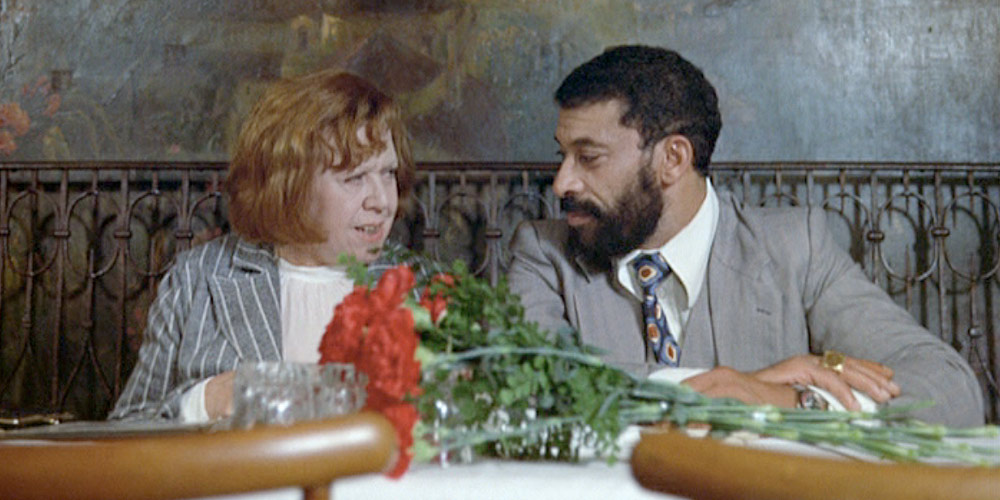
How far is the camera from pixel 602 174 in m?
2.85

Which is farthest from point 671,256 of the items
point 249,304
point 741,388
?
point 249,304

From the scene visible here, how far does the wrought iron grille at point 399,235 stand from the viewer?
3646mm

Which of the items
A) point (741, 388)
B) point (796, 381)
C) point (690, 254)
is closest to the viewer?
point (741, 388)

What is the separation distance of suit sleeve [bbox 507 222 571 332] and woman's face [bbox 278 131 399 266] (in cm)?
37

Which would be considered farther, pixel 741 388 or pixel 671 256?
pixel 671 256

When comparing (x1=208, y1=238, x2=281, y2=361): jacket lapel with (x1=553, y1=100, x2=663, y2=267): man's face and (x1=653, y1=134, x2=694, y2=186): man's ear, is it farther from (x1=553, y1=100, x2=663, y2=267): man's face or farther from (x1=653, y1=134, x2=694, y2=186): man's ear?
(x1=653, y1=134, x2=694, y2=186): man's ear

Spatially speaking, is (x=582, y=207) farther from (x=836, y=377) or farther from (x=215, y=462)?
(x=215, y=462)

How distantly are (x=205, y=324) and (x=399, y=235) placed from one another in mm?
1151

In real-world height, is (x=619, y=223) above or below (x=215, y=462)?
above

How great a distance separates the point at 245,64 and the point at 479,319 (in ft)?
8.96

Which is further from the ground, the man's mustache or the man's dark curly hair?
the man's dark curly hair

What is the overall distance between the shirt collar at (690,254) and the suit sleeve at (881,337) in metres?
Result: 0.26

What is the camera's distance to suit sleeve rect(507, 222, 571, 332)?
2748mm

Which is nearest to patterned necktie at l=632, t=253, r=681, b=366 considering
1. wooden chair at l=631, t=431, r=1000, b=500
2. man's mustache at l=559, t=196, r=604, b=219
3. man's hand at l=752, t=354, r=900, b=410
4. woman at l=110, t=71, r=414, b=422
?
man's mustache at l=559, t=196, r=604, b=219
